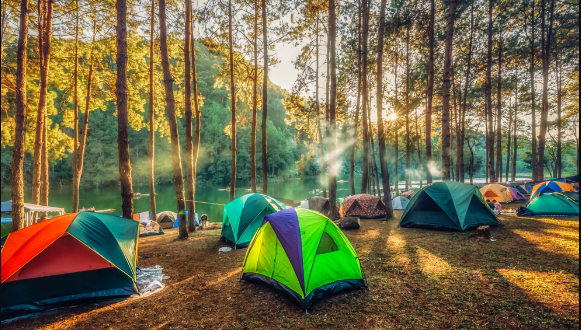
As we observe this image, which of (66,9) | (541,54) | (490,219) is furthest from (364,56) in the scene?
(541,54)

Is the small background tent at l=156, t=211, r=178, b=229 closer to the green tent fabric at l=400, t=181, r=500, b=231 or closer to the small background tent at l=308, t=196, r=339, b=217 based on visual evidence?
the small background tent at l=308, t=196, r=339, b=217

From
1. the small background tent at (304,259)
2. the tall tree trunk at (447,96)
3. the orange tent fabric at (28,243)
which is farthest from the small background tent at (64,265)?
the tall tree trunk at (447,96)

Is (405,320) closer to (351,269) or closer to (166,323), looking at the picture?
(351,269)

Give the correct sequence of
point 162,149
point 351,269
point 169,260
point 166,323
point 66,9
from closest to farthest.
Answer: point 166,323
point 351,269
point 169,260
point 66,9
point 162,149

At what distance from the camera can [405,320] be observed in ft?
11.3

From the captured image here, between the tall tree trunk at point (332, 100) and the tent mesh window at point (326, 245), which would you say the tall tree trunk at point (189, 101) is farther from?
the tent mesh window at point (326, 245)

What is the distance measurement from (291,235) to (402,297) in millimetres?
2128

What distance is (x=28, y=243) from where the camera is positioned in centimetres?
418

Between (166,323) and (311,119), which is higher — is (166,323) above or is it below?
below

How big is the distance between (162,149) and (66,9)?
44.5m

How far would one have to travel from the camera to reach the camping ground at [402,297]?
3.45 m

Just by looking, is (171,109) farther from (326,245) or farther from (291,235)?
(326,245)

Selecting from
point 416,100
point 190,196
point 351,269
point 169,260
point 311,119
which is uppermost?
point 416,100

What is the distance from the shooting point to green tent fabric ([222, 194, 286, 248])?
296 inches
